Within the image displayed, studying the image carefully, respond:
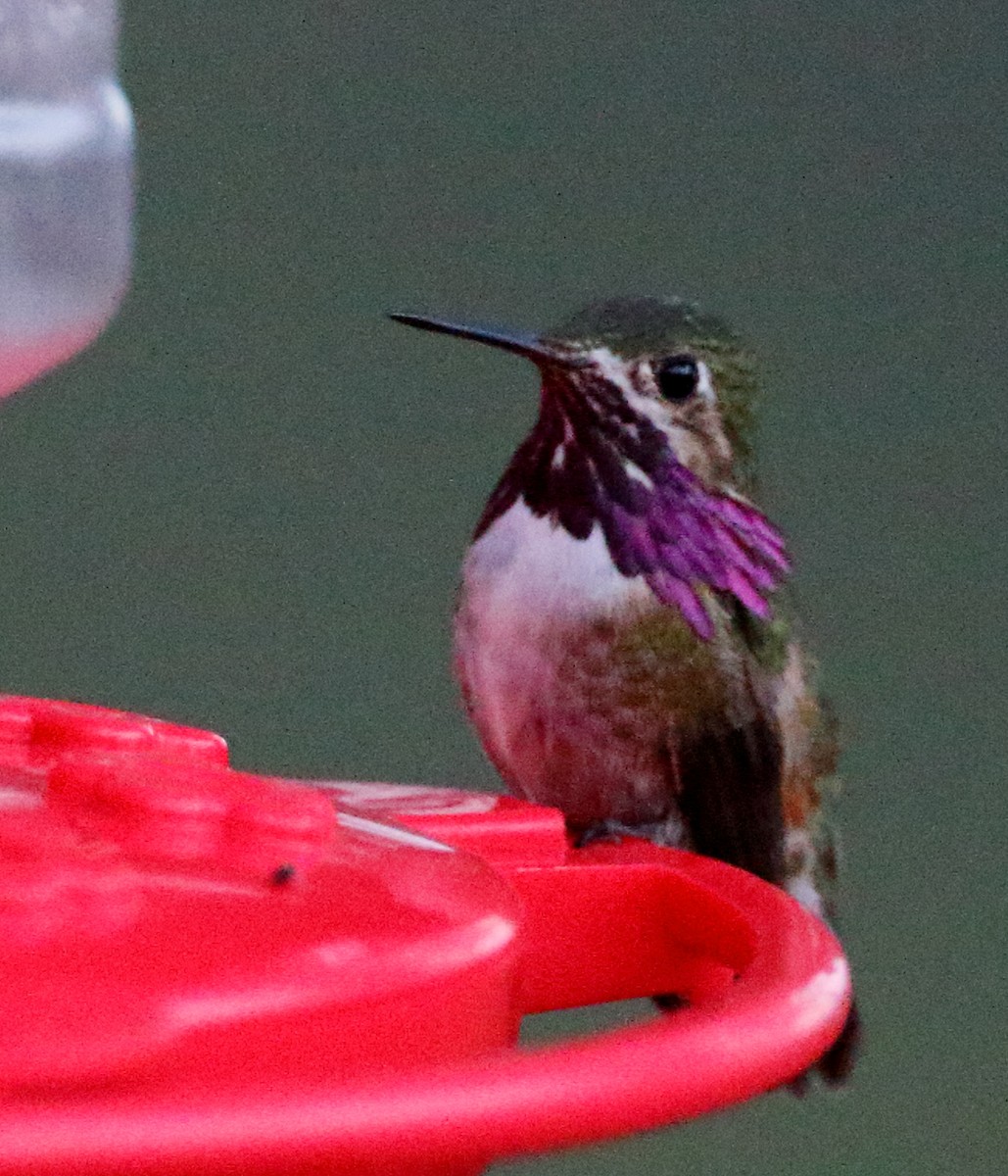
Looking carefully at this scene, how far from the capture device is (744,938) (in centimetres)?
→ 100

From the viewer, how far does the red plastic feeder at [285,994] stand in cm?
60

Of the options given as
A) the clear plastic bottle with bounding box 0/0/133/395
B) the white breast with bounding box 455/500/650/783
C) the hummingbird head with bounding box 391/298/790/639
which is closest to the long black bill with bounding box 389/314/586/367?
the hummingbird head with bounding box 391/298/790/639

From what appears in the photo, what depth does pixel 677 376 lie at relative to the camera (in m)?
1.85

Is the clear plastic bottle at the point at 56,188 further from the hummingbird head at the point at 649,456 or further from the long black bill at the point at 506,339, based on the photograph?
the hummingbird head at the point at 649,456

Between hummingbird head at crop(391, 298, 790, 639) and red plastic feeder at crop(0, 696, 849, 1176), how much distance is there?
740 millimetres

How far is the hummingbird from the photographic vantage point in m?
1.78

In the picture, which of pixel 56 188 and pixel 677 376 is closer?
pixel 56 188

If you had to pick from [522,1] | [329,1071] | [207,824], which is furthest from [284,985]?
[522,1]

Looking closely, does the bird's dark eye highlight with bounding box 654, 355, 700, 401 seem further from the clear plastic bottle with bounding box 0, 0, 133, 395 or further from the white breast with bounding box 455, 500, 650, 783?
the clear plastic bottle with bounding box 0, 0, 133, 395

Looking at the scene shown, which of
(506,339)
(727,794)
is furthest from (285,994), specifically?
(727,794)

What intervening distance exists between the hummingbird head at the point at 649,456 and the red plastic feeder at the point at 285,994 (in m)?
0.74

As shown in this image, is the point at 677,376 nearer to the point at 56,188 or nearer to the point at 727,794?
the point at 727,794

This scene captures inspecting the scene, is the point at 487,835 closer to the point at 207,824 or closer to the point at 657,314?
the point at 207,824

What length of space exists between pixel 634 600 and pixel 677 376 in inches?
8.5
